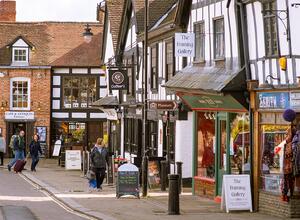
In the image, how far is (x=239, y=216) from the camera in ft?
63.8

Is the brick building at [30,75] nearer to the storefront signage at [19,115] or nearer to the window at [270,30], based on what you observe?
the storefront signage at [19,115]

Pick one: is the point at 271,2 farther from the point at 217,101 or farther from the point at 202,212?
the point at 202,212

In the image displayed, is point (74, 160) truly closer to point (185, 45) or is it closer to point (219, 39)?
point (185, 45)

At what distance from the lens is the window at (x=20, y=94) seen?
5266 centimetres

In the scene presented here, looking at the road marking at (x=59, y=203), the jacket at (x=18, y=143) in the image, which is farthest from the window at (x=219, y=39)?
the jacket at (x=18, y=143)

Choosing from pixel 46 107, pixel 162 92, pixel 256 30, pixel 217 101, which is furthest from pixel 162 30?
pixel 46 107

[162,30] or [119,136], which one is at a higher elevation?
[162,30]

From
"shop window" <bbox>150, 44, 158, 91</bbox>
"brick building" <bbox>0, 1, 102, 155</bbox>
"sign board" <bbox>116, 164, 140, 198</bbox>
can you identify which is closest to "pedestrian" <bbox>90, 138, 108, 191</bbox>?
"sign board" <bbox>116, 164, 140, 198</bbox>

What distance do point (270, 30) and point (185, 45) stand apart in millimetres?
5086

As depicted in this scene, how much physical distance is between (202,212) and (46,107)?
110 ft

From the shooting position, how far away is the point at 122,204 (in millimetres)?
22422

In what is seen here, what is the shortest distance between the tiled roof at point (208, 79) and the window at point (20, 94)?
28.1 m

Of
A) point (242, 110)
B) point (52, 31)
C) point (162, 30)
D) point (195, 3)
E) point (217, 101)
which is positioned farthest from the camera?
point (52, 31)

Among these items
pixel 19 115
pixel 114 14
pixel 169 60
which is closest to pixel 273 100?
pixel 169 60
